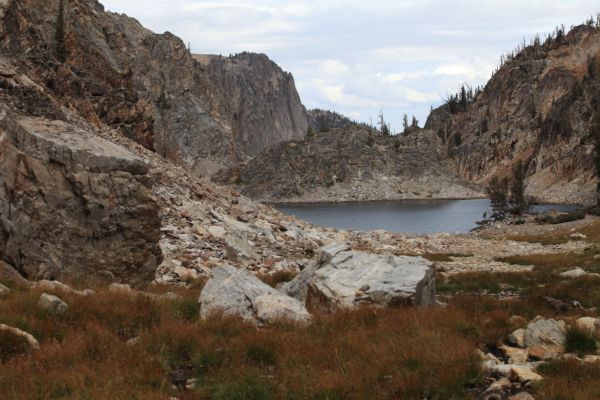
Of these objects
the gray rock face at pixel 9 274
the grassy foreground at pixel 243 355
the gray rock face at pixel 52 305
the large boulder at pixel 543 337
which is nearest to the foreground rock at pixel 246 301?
the grassy foreground at pixel 243 355

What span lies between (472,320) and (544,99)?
19596cm

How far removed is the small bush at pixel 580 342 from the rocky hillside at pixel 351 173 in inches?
6674

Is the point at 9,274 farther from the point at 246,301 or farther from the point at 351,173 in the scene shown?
the point at 351,173

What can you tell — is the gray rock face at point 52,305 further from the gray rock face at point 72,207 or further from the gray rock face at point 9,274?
the gray rock face at point 72,207

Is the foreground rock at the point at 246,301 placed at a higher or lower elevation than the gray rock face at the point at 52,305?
lower

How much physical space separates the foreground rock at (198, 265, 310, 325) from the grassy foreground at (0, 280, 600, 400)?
361mm

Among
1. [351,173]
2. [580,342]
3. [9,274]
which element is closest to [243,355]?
→ [580,342]

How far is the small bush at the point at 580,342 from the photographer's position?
353 inches

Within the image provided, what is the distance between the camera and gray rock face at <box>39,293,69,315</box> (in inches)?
381

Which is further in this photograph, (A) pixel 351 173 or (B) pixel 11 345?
(A) pixel 351 173

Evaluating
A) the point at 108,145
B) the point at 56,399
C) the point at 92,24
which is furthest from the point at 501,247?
the point at 92,24

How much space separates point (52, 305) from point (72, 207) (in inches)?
174

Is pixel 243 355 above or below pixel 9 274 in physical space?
below

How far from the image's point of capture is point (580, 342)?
9086 millimetres
